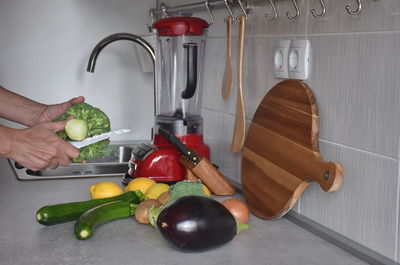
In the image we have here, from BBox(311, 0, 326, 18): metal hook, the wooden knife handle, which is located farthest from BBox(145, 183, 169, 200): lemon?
BBox(311, 0, 326, 18): metal hook

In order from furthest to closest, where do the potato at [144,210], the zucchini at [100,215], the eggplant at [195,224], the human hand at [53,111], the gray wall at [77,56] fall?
1. the gray wall at [77,56]
2. the human hand at [53,111]
3. the potato at [144,210]
4. the zucchini at [100,215]
5. the eggplant at [195,224]

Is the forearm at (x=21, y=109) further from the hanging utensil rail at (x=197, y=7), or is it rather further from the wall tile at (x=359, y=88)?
the wall tile at (x=359, y=88)

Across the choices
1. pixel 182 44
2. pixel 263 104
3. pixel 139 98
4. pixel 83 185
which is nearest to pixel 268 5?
pixel 263 104

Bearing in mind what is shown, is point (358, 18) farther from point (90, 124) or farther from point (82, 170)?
point (82, 170)

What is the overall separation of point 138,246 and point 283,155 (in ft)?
1.26

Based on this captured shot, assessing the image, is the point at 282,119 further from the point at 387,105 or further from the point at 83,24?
the point at 83,24

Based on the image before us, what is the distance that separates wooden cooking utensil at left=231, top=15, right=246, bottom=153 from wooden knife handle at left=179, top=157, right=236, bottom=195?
0.10 metres

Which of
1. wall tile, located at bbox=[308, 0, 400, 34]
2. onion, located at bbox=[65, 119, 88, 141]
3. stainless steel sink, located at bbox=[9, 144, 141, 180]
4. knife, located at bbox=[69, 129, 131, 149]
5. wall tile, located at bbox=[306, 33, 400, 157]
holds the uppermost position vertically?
wall tile, located at bbox=[308, 0, 400, 34]

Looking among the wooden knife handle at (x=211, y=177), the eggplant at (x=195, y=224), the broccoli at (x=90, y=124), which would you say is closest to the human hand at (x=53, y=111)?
the broccoli at (x=90, y=124)

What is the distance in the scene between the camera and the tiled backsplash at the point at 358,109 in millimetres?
1101

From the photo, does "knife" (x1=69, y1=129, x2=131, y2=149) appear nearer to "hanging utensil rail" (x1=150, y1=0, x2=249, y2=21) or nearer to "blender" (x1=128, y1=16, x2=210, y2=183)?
"blender" (x1=128, y1=16, x2=210, y2=183)

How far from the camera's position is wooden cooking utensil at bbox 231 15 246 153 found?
62.4 inches

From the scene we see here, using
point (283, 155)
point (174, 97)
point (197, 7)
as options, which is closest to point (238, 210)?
point (283, 155)

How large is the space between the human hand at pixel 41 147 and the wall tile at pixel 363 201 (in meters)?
0.59
